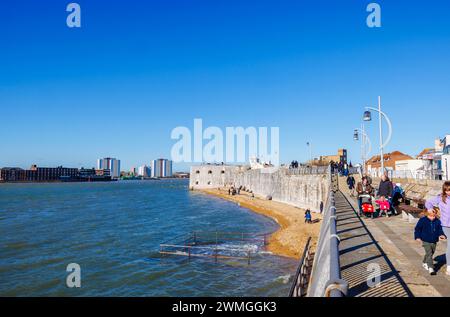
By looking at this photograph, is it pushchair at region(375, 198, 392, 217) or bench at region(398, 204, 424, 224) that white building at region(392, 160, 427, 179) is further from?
bench at region(398, 204, 424, 224)

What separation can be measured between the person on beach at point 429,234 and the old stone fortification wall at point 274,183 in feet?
72.1

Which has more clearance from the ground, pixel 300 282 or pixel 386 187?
pixel 386 187

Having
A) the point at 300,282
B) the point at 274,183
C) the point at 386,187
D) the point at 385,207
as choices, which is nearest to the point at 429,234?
the point at 300,282

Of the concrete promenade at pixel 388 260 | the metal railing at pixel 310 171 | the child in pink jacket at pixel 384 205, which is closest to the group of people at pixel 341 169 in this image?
the metal railing at pixel 310 171

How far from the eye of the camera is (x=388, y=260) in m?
8.05

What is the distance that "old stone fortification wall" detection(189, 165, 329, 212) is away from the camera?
130 ft

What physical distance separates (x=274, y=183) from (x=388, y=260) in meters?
53.0

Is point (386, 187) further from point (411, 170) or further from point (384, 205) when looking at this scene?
point (411, 170)

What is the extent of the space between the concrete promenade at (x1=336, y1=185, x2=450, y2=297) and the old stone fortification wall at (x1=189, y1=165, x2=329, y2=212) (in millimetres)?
17846

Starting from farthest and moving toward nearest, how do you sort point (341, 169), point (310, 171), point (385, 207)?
point (341, 169) < point (310, 171) < point (385, 207)

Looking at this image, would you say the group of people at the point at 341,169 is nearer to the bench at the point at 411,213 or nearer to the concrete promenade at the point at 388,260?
the bench at the point at 411,213

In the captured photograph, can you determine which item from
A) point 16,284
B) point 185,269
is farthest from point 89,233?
point 185,269

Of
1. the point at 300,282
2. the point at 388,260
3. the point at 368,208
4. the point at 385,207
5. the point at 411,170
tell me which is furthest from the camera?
the point at 411,170

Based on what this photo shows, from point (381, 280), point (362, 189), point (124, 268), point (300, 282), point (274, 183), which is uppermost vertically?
point (362, 189)
